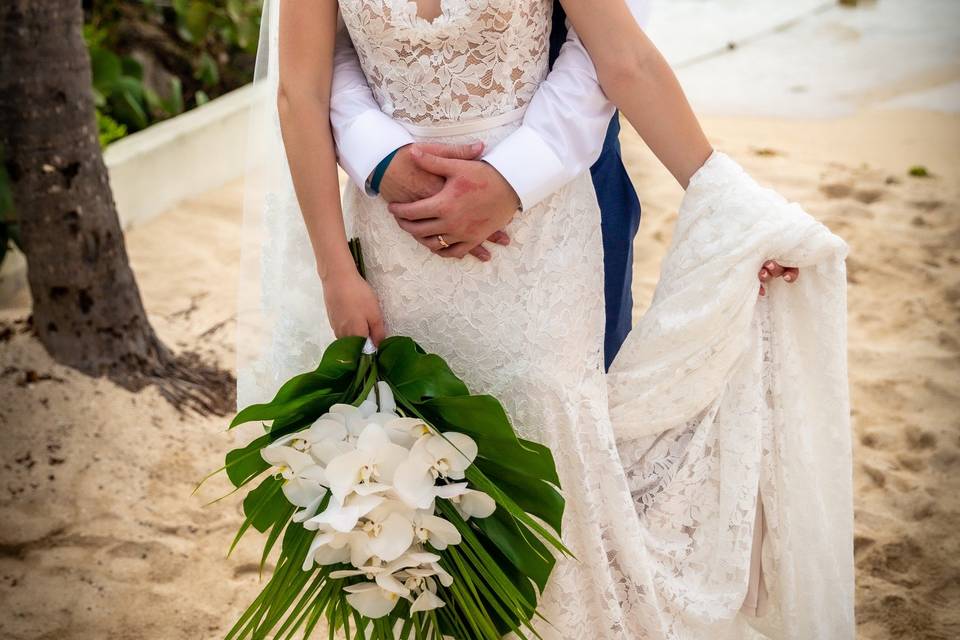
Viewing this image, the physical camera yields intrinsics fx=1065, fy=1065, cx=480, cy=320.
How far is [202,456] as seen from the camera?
3.31 meters

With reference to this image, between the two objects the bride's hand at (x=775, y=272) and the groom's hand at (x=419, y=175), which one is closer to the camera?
the groom's hand at (x=419, y=175)

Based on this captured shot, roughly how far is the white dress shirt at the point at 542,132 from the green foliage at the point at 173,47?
12.5ft

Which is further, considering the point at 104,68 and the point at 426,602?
the point at 104,68

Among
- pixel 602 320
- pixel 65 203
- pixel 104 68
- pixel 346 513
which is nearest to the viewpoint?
pixel 346 513

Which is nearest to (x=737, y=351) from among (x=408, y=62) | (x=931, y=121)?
(x=408, y=62)

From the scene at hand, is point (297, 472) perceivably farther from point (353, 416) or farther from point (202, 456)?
point (202, 456)

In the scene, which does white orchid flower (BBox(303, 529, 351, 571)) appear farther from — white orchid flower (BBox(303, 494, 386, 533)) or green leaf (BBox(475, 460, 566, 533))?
green leaf (BBox(475, 460, 566, 533))

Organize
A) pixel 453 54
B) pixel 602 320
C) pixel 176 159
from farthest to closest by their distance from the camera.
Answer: pixel 176 159 < pixel 602 320 < pixel 453 54

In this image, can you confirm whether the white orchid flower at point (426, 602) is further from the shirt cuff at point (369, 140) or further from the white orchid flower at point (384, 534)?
the shirt cuff at point (369, 140)

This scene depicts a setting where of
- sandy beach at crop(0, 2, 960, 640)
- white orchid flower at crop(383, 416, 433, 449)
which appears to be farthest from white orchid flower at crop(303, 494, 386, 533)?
sandy beach at crop(0, 2, 960, 640)

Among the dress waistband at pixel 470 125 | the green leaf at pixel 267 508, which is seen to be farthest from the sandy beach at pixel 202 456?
the dress waistband at pixel 470 125

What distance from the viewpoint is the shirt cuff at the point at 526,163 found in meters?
1.83

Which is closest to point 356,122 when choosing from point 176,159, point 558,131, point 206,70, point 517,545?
point 558,131

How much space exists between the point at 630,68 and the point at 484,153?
0.96ft
